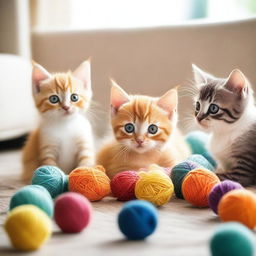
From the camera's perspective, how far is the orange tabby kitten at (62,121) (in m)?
1.87

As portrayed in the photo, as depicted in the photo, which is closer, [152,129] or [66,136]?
[152,129]

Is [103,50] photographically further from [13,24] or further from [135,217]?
[135,217]

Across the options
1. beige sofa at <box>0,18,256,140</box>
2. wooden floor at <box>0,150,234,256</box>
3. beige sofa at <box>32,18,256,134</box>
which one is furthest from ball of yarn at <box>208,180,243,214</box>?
beige sofa at <box>32,18,256,134</box>

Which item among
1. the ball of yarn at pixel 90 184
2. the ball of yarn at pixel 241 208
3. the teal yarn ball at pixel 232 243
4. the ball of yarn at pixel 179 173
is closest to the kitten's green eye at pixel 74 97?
the ball of yarn at pixel 90 184

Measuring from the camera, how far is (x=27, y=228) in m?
1.07

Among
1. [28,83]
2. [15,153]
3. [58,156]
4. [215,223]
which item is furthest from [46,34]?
[215,223]

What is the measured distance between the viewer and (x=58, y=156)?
196 cm

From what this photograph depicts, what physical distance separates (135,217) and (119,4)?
244cm

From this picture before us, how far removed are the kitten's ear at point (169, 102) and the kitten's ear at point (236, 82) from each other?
0.19 meters

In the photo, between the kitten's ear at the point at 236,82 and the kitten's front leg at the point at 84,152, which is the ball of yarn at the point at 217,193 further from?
the kitten's front leg at the point at 84,152

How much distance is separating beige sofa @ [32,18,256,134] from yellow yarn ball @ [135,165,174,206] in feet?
3.73

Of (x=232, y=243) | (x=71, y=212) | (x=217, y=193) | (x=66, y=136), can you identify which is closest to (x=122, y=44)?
(x=66, y=136)

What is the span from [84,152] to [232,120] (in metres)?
0.61

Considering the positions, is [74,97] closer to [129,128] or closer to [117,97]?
[117,97]
